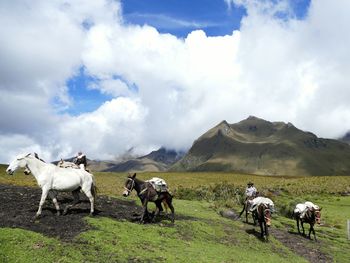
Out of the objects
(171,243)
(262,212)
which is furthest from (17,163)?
(262,212)

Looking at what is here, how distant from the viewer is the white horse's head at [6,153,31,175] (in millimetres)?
23156

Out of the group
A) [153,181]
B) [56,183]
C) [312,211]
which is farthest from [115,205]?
[312,211]

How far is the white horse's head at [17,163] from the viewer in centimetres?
2316

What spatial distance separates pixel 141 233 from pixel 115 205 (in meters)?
8.28

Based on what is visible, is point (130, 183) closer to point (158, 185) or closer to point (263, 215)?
point (158, 185)

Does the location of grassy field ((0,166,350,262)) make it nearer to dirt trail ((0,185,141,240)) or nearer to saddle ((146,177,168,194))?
dirt trail ((0,185,141,240))

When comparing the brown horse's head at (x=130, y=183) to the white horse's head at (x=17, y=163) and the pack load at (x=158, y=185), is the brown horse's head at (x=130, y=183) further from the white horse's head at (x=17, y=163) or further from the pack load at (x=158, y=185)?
the white horse's head at (x=17, y=163)

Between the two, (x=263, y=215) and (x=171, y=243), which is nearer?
(x=171, y=243)

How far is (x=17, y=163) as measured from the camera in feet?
76.6

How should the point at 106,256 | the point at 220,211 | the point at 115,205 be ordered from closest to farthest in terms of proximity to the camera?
the point at 106,256 → the point at 115,205 → the point at 220,211

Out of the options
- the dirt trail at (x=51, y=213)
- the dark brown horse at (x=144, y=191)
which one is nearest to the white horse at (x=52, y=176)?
the dirt trail at (x=51, y=213)

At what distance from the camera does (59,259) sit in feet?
55.1

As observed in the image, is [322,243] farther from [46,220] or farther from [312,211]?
[46,220]

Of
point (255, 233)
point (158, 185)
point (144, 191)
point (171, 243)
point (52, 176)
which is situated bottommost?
point (171, 243)
